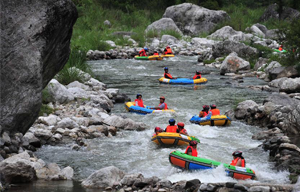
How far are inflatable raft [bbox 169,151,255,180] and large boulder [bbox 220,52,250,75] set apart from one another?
14.2 meters

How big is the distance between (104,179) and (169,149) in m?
3.10

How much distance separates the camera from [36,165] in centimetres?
760

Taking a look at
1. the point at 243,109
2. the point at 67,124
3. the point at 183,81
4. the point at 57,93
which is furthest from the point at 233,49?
the point at 67,124

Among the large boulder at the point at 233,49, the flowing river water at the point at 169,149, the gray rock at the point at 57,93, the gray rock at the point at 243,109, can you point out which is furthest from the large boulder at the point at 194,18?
the gray rock at the point at 57,93

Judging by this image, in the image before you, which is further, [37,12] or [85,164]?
[85,164]

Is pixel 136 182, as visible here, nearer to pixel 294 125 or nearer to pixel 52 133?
pixel 52 133

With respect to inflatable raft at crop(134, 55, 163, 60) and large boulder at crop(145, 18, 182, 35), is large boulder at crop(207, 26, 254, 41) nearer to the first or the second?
large boulder at crop(145, 18, 182, 35)

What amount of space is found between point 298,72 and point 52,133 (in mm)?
11578

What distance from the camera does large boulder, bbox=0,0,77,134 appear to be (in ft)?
24.2

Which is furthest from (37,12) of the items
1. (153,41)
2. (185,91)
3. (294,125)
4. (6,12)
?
(153,41)

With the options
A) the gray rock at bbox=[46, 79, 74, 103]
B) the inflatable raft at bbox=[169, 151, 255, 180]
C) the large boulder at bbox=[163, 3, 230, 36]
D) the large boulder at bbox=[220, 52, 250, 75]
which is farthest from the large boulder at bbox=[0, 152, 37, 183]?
the large boulder at bbox=[163, 3, 230, 36]

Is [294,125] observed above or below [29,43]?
below

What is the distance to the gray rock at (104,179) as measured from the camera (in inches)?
281

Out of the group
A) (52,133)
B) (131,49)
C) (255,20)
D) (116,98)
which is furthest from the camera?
(255,20)
